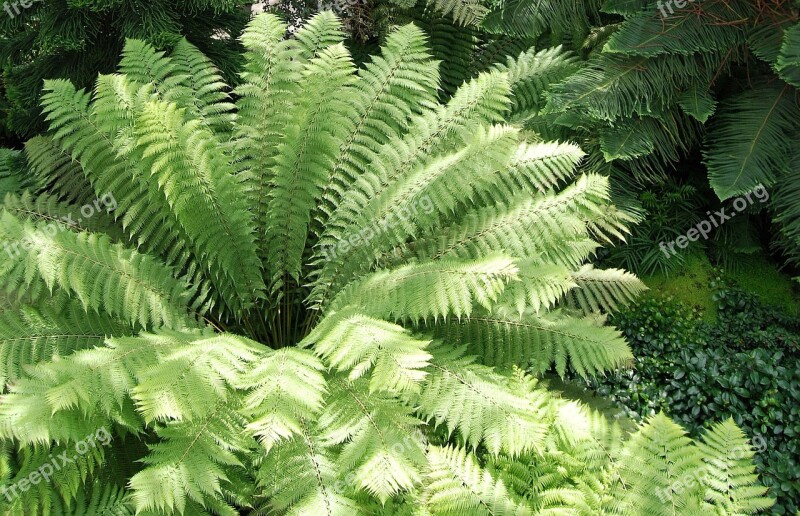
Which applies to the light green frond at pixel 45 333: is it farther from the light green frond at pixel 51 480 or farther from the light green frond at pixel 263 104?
the light green frond at pixel 263 104

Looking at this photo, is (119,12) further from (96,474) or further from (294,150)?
(96,474)

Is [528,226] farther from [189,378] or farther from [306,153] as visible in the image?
[189,378]

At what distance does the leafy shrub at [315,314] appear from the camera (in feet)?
7.16

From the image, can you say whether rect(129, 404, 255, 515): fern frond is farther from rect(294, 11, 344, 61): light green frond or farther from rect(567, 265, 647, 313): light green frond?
rect(294, 11, 344, 61): light green frond

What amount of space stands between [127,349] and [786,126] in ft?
12.5

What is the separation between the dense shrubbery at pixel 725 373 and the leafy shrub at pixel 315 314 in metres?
0.51

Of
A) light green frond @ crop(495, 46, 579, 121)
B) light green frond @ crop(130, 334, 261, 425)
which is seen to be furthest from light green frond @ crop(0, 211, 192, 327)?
light green frond @ crop(495, 46, 579, 121)

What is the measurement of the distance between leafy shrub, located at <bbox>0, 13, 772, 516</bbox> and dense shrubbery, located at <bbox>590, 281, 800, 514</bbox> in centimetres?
51

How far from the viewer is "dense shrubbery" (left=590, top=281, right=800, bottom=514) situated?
332 centimetres

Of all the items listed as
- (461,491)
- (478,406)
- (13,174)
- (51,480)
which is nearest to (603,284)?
(478,406)

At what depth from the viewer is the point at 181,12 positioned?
415cm

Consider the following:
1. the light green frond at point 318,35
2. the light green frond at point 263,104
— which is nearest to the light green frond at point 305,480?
the light green frond at point 263,104

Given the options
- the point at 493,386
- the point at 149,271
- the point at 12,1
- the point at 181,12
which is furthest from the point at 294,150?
the point at 12,1

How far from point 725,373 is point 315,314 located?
238cm
